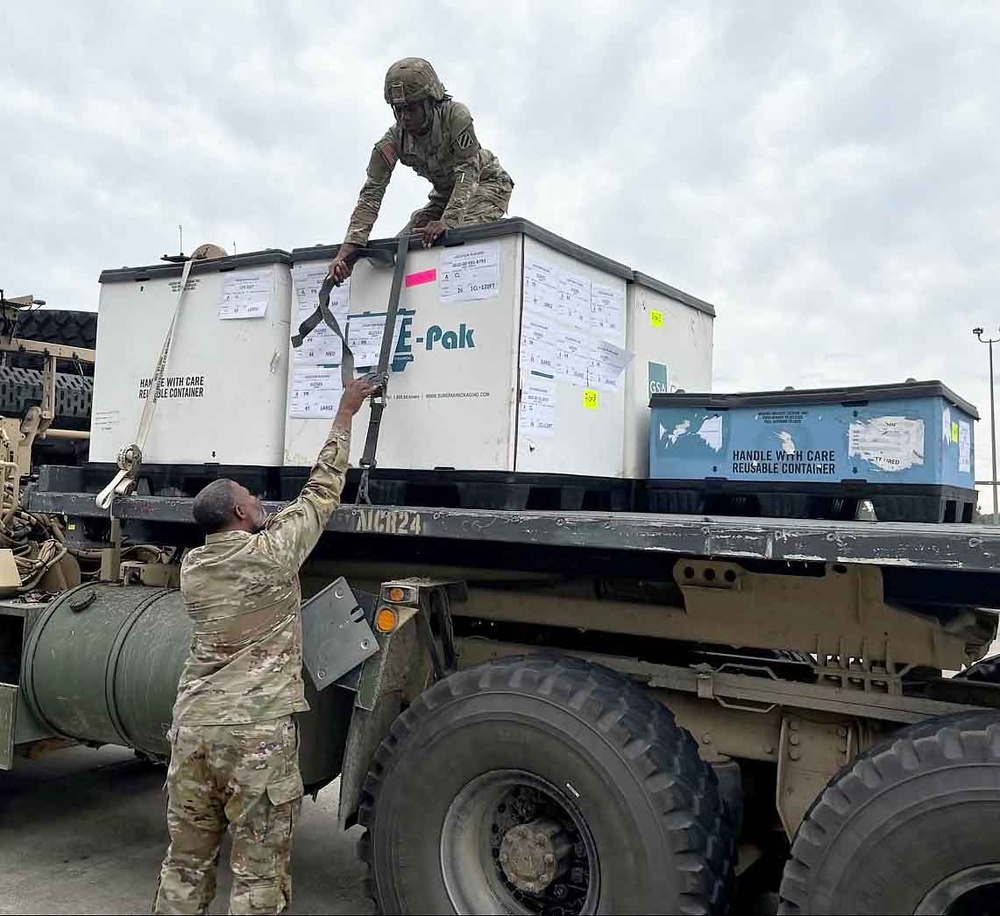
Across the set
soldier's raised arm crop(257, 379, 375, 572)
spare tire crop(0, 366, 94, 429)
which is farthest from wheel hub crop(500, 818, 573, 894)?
spare tire crop(0, 366, 94, 429)

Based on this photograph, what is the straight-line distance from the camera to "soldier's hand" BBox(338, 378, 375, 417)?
3.45 meters

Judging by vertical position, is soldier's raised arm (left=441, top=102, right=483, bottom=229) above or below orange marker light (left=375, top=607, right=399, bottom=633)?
above

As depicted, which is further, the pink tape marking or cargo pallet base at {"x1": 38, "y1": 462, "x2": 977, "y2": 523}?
the pink tape marking

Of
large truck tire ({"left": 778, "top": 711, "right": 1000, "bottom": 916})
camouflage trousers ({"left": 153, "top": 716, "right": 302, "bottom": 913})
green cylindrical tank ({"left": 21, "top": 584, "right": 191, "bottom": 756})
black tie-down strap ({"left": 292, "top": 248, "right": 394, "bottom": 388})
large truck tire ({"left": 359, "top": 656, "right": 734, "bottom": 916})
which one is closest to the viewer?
large truck tire ({"left": 778, "top": 711, "right": 1000, "bottom": 916})

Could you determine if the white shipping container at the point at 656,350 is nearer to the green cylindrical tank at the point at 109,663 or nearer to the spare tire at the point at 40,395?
the green cylindrical tank at the point at 109,663

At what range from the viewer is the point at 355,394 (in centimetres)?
346

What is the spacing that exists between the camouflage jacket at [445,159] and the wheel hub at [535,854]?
240cm

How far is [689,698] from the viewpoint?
331cm

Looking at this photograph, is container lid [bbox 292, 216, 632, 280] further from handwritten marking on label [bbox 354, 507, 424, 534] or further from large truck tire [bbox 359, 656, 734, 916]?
large truck tire [bbox 359, 656, 734, 916]

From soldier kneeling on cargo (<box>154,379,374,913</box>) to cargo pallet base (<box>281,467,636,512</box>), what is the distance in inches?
12.1

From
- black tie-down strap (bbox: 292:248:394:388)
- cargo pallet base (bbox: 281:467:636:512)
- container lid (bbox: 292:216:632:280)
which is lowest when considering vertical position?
cargo pallet base (bbox: 281:467:636:512)

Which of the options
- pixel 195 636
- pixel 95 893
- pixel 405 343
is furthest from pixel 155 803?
pixel 405 343

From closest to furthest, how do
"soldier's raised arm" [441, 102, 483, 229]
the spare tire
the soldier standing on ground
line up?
the soldier standing on ground, "soldier's raised arm" [441, 102, 483, 229], the spare tire

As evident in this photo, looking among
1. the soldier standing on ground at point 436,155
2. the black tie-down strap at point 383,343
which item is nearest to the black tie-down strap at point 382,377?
the black tie-down strap at point 383,343
